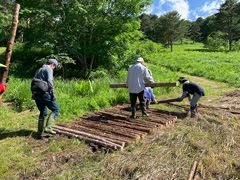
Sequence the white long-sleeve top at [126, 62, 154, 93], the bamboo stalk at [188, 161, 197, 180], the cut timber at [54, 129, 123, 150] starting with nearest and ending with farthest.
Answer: the bamboo stalk at [188, 161, 197, 180], the cut timber at [54, 129, 123, 150], the white long-sleeve top at [126, 62, 154, 93]

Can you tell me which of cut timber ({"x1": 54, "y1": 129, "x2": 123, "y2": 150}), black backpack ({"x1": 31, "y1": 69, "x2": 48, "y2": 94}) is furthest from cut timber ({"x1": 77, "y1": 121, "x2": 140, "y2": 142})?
black backpack ({"x1": 31, "y1": 69, "x2": 48, "y2": 94})

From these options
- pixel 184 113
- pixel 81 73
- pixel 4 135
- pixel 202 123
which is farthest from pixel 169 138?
pixel 81 73

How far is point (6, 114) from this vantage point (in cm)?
618

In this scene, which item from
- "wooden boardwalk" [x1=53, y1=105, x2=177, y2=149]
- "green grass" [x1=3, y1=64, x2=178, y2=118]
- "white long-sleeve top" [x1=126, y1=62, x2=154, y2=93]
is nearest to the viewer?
"wooden boardwalk" [x1=53, y1=105, x2=177, y2=149]

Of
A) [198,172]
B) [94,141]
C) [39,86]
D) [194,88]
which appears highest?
[39,86]

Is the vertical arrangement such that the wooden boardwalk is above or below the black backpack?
below

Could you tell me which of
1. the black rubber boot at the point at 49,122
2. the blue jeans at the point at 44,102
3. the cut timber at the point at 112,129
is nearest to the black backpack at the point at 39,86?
the blue jeans at the point at 44,102

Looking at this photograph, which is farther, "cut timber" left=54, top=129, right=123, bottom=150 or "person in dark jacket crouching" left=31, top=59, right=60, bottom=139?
"person in dark jacket crouching" left=31, top=59, right=60, bottom=139

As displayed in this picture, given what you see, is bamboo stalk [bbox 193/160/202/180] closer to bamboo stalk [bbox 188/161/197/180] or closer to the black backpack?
bamboo stalk [bbox 188/161/197/180]

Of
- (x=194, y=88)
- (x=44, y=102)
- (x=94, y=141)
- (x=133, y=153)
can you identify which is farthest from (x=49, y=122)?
(x=194, y=88)

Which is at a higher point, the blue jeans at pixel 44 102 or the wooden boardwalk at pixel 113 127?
the blue jeans at pixel 44 102

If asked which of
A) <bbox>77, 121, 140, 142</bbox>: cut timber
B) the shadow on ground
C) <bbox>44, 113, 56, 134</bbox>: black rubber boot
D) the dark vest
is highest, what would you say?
the dark vest

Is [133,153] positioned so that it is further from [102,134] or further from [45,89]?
[45,89]

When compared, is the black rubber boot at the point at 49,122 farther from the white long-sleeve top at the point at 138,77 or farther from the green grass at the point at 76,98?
the white long-sleeve top at the point at 138,77
